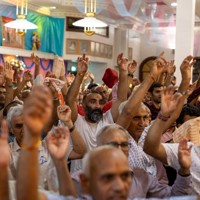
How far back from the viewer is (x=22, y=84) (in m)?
4.73

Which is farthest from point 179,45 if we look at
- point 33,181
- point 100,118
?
point 33,181

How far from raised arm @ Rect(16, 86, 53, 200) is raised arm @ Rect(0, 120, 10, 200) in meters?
0.05

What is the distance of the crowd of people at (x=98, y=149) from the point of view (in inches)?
64.1

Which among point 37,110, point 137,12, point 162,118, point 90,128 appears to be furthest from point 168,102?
point 137,12

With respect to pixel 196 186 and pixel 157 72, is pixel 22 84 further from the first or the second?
pixel 196 186

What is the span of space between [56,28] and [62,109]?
10621 mm

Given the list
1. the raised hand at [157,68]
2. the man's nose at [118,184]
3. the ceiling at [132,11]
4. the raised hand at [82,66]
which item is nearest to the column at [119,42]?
the ceiling at [132,11]

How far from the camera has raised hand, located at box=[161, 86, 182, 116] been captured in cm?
257

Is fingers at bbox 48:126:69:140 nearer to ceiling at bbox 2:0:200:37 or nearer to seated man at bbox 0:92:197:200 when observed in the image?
seated man at bbox 0:92:197:200

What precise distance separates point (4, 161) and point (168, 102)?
4.17ft

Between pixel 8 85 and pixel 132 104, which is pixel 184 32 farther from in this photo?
pixel 132 104

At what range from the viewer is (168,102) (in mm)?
2598

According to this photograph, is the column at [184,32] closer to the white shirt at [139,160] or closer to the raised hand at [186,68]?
the raised hand at [186,68]

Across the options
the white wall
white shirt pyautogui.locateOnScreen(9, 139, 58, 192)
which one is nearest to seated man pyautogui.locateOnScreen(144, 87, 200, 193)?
white shirt pyautogui.locateOnScreen(9, 139, 58, 192)
